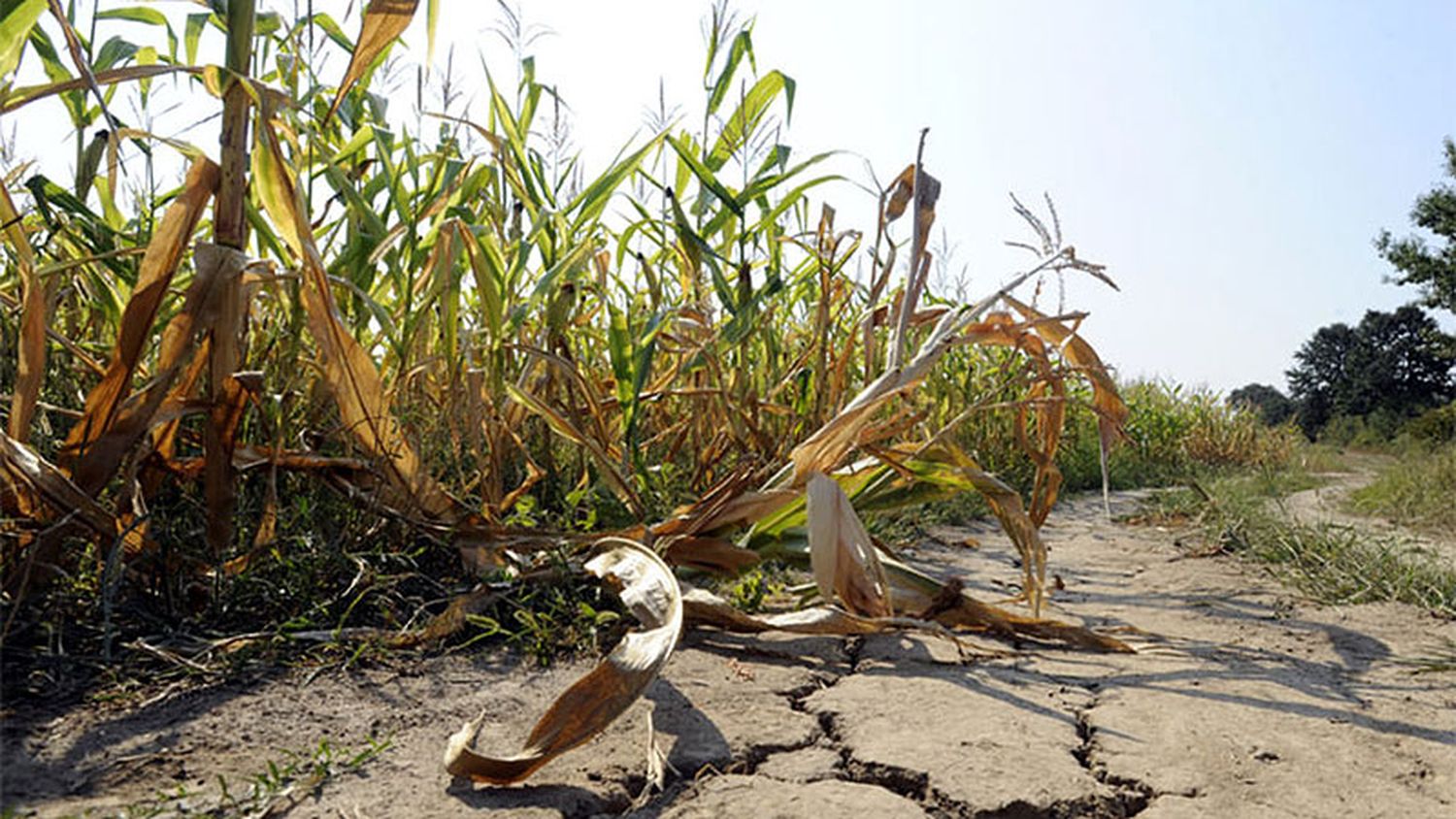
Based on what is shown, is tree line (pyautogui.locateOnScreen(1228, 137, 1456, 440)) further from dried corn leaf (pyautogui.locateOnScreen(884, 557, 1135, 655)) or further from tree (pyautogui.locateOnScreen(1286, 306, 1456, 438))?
dried corn leaf (pyautogui.locateOnScreen(884, 557, 1135, 655))

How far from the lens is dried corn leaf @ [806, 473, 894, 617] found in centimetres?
152

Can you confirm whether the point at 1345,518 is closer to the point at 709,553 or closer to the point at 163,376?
the point at 709,553

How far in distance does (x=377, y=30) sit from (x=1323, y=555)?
250 centimetres

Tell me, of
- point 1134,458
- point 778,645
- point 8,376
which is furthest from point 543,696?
point 1134,458

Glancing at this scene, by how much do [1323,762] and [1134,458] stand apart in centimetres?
569

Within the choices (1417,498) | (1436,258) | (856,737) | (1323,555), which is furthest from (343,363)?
(1436,258)

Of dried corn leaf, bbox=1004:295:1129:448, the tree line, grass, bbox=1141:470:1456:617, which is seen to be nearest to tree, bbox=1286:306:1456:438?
the tree line

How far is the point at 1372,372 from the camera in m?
23.2

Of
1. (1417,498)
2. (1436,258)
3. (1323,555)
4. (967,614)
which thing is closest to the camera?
(967,614)

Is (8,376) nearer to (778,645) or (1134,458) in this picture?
(778,645)

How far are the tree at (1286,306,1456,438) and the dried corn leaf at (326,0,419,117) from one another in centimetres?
2359

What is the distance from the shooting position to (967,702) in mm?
1444

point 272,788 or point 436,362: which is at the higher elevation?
point 436,362

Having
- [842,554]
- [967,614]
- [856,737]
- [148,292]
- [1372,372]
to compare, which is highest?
[1372,372]
